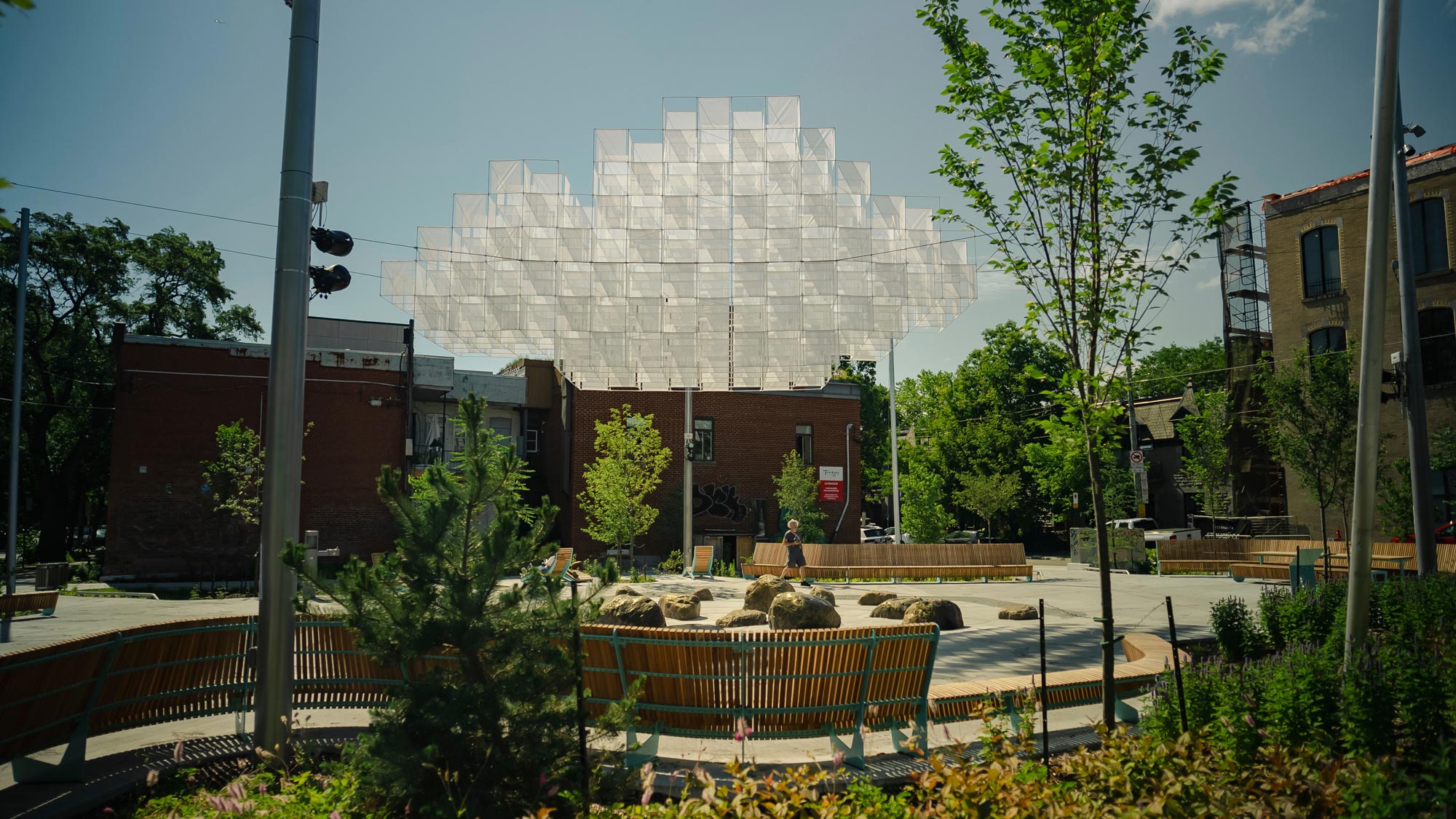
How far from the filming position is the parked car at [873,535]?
182 feet

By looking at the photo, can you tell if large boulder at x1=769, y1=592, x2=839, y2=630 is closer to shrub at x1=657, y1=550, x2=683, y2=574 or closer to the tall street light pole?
the tall street light pole

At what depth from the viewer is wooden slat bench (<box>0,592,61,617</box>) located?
59.0 feet

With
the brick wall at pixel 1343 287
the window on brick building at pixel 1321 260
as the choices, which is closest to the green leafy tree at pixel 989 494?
the brick wall at pixel 1343 287

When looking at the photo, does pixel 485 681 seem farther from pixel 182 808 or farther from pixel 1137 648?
pixel 1137 648

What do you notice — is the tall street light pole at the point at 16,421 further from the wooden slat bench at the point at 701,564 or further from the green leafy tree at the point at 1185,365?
the green leafy tree at the point at 1185,365

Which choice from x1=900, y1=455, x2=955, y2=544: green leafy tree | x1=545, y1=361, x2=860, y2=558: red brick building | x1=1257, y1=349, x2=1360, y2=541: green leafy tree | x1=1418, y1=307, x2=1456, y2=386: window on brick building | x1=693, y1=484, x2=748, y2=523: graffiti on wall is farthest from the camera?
x1=693, y1=484, x2=748, y2=523: graffiti on wall

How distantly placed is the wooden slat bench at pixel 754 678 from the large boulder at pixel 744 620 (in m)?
8.22

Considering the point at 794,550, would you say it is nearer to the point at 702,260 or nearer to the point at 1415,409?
the point at 702,260

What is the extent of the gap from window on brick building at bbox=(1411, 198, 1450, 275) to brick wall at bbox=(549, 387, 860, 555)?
79.1ft

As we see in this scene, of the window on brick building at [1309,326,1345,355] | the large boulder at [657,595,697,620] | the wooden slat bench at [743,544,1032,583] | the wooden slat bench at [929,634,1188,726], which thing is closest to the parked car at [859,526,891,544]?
the window on brick building at [1309,326,1345,355]

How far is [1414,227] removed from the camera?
31.3 meters

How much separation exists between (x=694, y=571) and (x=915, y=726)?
25.0 m

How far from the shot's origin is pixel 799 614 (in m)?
13.5

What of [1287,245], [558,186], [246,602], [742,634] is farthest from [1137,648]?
[1287,245]
